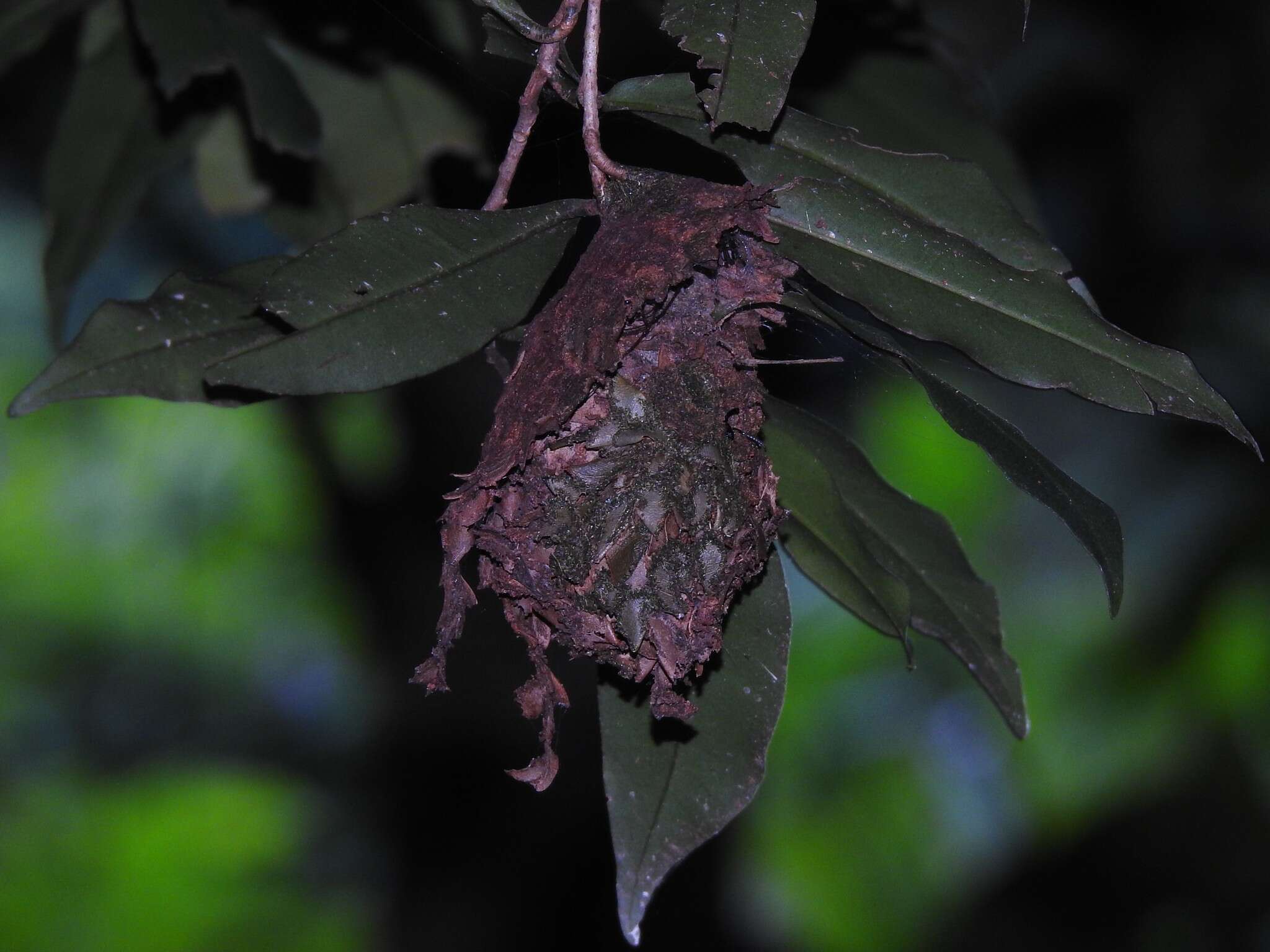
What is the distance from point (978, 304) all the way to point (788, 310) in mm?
135

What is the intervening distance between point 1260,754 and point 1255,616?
1.31 feet

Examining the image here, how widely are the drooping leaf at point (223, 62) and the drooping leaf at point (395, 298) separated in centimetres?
54

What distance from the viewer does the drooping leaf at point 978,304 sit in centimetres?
79

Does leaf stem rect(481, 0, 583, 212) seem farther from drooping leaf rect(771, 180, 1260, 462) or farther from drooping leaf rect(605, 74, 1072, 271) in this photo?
drooping leaf rect(771, 180, 1260, 462)

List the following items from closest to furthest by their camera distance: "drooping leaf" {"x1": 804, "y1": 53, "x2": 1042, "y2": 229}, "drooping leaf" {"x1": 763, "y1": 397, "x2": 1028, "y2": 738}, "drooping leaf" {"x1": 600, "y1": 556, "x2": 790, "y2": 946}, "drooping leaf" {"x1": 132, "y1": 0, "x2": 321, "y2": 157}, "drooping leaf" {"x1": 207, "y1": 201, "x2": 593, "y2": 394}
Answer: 1. "drooping leaf" {"x1": 207, "y1": 201, "x2": 593, "y2": 394}
2. "drooping leaf" {"x1": 600, "y1": 556, "x2": 790, "y2": 946}
3. "drooping leaf" {"x1": 763, "y1": 397, "x2": 1028, "y2": 738}
4. "drooping leaf" {"x1": 132, "y1": 0, "x2": 321, "y2": 157}
5. "drooping leaf" {"x1": 804, "y1": 53, "x2": 1042, "y2": 229}

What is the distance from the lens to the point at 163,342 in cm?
86

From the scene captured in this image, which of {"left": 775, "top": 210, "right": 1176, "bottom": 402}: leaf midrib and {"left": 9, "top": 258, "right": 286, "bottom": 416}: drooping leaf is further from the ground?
{"left": 775, "top": 210, "right": 1176, "bottom": 402}: leaf midrib

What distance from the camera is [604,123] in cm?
108

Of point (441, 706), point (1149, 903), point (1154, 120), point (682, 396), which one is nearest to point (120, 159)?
point (682, 396)

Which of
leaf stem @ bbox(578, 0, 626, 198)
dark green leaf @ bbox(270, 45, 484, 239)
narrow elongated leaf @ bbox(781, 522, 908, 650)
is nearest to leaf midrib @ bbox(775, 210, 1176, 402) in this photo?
leaf stem @ bbox(578, 0, 626, 198)

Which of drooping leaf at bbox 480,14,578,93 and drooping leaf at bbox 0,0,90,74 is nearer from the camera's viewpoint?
drooping leaf at bbox 480,14,578,93

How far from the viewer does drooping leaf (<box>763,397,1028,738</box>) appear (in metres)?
1.01

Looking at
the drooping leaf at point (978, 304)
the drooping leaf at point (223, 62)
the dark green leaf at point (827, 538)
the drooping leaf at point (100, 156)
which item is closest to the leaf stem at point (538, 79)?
the drooping leaf at point (978, 304)

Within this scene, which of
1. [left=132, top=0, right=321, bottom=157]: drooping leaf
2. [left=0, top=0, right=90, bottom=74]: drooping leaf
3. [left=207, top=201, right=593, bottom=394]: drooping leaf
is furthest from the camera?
[left=0, top=0, right=90, bottom=74]: drooping leaf
